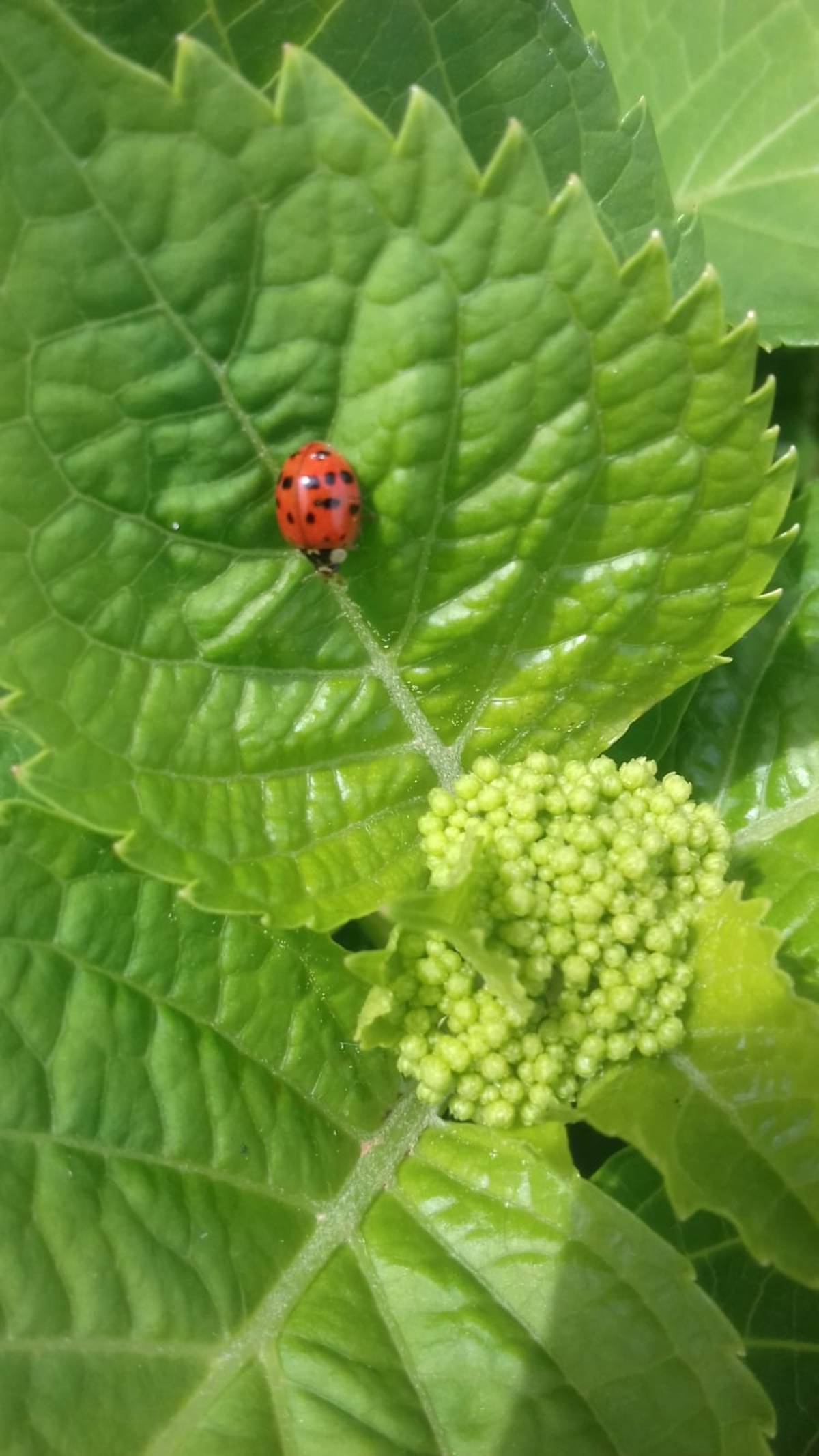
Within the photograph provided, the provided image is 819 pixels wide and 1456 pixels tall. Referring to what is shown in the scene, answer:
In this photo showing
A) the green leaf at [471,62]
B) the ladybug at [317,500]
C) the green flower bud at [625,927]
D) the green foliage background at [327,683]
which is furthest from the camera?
the green leaf at [471,62]

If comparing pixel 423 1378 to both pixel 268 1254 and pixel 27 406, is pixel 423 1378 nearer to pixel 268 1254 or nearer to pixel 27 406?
pixel 268 1254

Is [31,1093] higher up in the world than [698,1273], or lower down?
higher up

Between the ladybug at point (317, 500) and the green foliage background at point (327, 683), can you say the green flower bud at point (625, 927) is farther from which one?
the ladybug at point (317, 500)

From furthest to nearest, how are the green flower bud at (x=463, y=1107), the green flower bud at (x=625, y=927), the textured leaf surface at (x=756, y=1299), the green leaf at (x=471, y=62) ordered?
the textured leaf surface at (x=756, y=1299) → the green leaf at (x=471, y=62) → the green flower bud at (x=463, y=1107) → the green flower bud at (x=625, y=927)

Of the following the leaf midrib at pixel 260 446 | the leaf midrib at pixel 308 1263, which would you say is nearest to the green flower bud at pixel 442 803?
the leaf midrib at pixel 260 446

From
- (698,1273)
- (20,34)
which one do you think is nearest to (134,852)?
(20,34)

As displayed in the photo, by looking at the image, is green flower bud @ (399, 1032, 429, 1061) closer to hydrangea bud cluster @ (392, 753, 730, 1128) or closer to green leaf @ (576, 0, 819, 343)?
hydrangea bud cluster @ (392, 753, 730, 1128)

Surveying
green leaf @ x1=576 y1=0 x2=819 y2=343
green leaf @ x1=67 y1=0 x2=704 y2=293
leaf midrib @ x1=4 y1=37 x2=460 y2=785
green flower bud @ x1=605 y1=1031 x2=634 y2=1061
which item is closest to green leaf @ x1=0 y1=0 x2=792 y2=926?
leaf midrib @ x1=4 y1=37 x2=460 y2=785

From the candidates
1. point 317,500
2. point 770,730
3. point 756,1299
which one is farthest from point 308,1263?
point 770,730
